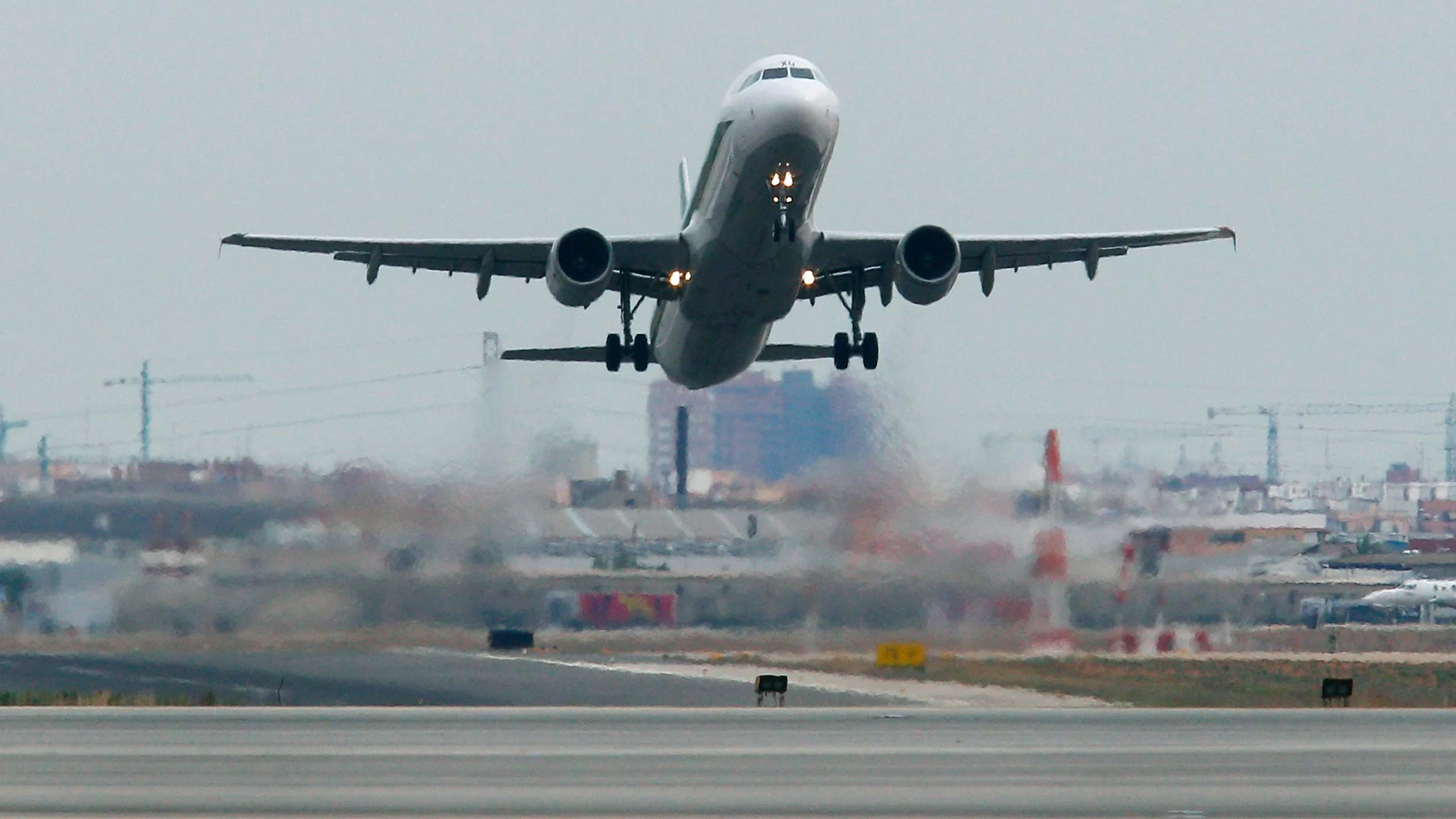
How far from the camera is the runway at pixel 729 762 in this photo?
19875 mm

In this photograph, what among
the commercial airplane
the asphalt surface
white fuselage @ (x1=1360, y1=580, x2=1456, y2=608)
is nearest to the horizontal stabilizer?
the commercial airplane

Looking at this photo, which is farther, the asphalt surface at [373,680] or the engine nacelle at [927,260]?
the asphalt surface at [373,680]

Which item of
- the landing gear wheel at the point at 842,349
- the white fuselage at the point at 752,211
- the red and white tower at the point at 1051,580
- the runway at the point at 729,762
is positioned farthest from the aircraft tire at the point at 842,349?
the runway at the point at 729,762

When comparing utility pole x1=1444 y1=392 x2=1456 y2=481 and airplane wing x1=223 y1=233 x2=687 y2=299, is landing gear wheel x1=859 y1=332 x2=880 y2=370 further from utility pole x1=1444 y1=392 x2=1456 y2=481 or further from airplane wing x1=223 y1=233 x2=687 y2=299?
utility pole x1=1444 y1=392 x2=1456 y2=481

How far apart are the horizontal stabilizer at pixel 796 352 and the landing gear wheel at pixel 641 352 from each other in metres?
2.09

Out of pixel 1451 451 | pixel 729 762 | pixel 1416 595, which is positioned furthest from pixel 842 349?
pixel 1451 451

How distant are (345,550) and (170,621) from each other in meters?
3.59

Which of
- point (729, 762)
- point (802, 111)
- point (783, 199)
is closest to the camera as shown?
point (729, 762)

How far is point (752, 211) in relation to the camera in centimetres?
2997

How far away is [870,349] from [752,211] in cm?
719

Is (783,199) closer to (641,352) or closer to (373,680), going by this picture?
(641,352)

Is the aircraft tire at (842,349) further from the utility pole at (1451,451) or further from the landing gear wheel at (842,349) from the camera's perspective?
the utility pole at (1451,451)

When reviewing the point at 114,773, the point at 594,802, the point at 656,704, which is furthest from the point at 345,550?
the point at 594,802

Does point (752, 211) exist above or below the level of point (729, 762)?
above
